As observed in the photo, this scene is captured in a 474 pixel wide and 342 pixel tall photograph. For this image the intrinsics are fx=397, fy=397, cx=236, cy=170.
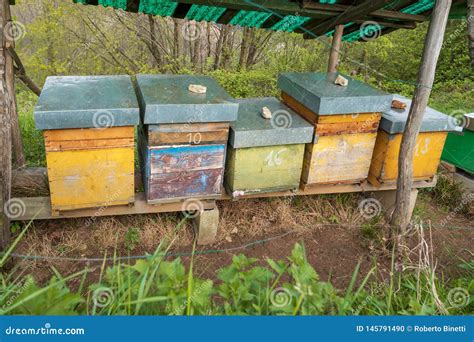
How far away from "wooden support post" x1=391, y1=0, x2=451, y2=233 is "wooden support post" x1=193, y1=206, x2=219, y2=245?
1.63 meters

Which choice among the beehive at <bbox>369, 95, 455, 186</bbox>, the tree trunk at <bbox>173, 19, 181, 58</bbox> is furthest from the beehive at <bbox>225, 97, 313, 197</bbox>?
the tree trunk at <bbox>173, 19, 181, 58</bbox>

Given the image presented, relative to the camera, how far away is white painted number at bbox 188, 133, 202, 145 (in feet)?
9.85

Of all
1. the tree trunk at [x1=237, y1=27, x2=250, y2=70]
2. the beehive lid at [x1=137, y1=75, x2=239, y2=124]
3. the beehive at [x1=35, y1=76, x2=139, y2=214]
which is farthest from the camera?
the tree trunk at [x1=237, y1=27, x2=250, y2=70]

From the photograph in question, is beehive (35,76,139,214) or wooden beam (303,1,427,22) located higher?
wooden beam (303,1,427,22)

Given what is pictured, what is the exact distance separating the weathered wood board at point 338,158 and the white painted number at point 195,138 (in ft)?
3.32

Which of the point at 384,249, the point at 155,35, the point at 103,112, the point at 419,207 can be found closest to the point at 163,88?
the point at 103,112

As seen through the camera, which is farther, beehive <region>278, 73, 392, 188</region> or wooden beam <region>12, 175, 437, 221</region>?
beehive <region>278, 73, 392, 188</region>

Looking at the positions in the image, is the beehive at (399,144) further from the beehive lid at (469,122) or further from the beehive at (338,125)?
the beehive lid at (469,122)

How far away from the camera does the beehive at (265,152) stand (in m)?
3.20

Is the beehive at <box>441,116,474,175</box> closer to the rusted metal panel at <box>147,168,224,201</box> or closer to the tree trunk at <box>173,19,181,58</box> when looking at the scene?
the rusted metal panel at <box>147,168,224,201</box>

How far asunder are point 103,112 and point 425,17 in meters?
3.95

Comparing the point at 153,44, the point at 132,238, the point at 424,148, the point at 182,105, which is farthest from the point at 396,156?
the point at 153,44

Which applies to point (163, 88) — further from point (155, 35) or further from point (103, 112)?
point (155, 35)

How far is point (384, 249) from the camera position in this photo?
12.0ft
